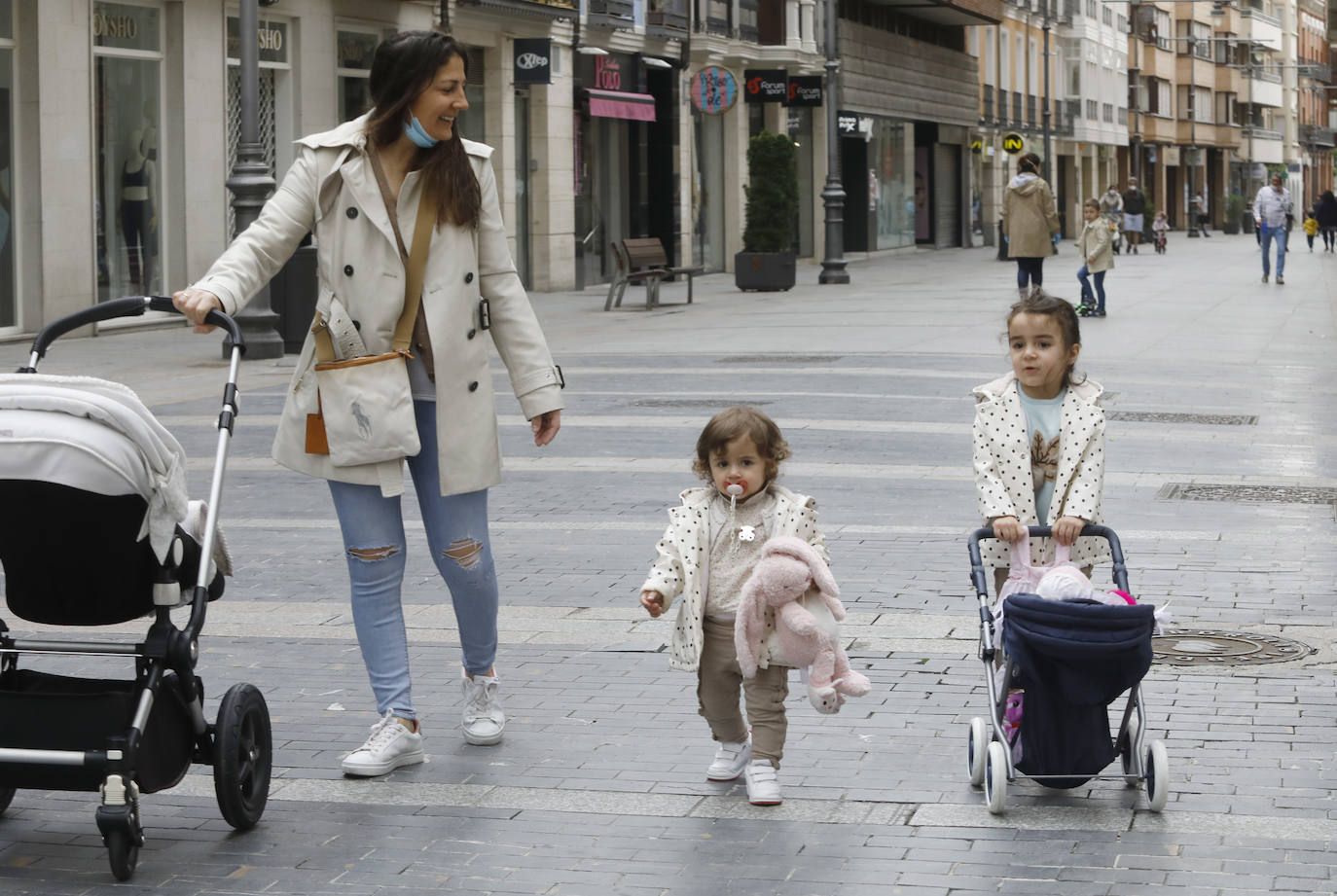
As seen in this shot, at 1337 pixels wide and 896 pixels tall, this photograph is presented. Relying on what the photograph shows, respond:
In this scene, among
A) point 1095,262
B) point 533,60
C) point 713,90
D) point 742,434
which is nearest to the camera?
point 742,434

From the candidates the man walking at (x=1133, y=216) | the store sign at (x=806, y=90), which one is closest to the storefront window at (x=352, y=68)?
the store sign at (x=806, y=90)

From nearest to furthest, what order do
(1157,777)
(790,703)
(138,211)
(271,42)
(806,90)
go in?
(1157,777), (790,703), (138,211), (271,42), (806,90)

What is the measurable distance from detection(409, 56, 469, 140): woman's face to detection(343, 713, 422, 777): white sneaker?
59.1 inches

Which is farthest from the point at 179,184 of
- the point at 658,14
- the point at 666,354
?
the point at 658,14

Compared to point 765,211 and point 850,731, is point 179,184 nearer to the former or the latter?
point 765,211

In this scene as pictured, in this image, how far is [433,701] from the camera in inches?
235

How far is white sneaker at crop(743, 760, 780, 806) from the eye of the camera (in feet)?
16.0

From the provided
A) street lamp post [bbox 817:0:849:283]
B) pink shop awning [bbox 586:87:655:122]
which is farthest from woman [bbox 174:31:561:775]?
pink shop awning [bbox 586:87:655:122]

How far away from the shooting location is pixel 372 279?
5.16 m

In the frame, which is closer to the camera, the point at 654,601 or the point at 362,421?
the point at 654,601

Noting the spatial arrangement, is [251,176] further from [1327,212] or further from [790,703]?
[1327,212]

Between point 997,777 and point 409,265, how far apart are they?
193 centimetres

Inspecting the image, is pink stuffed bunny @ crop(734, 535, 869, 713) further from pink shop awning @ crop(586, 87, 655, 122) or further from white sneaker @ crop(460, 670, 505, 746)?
pink shop awning @ crop(586, 87, 655, 122)

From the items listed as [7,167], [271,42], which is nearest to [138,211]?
[7,167]
